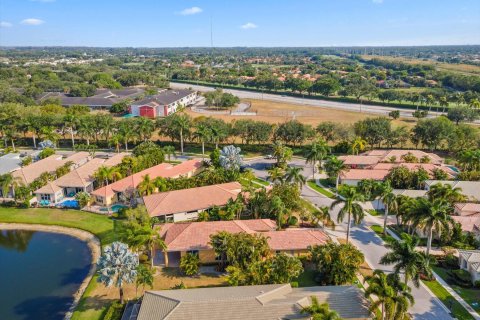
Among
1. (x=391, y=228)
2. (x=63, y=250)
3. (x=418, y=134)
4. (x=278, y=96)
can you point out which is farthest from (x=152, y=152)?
(x=278, y=96)

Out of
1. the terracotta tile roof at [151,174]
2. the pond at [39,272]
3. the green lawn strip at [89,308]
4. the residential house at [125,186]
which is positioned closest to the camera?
the green lawn strip at [89,308]

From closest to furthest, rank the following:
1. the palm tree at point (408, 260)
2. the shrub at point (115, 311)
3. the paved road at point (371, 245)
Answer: the palm tree at point (408, 260) → the shrub at point (115, 311) → the paved road at point (371, 245)

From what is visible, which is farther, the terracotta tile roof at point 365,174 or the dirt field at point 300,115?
the dirt field at point 300,115

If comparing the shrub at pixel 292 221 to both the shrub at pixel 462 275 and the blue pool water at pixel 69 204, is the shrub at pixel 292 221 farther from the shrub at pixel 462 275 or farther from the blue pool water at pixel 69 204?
the blue pool water at pixel 69 204

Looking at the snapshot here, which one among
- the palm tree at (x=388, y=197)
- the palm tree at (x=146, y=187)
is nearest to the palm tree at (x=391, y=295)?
the palm tree at (x=388, y=197)

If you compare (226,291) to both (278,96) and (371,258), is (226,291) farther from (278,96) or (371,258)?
(278,96)

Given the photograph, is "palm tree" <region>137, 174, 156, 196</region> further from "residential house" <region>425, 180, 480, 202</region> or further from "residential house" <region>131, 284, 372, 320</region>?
"residential house" <region>425, 180, 480, 202</region>

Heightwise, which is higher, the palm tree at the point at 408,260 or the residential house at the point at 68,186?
the palm tree at the point at 408,260

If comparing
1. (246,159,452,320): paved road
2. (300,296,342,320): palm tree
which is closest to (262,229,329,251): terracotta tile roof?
(246,159,452,320): paved road
